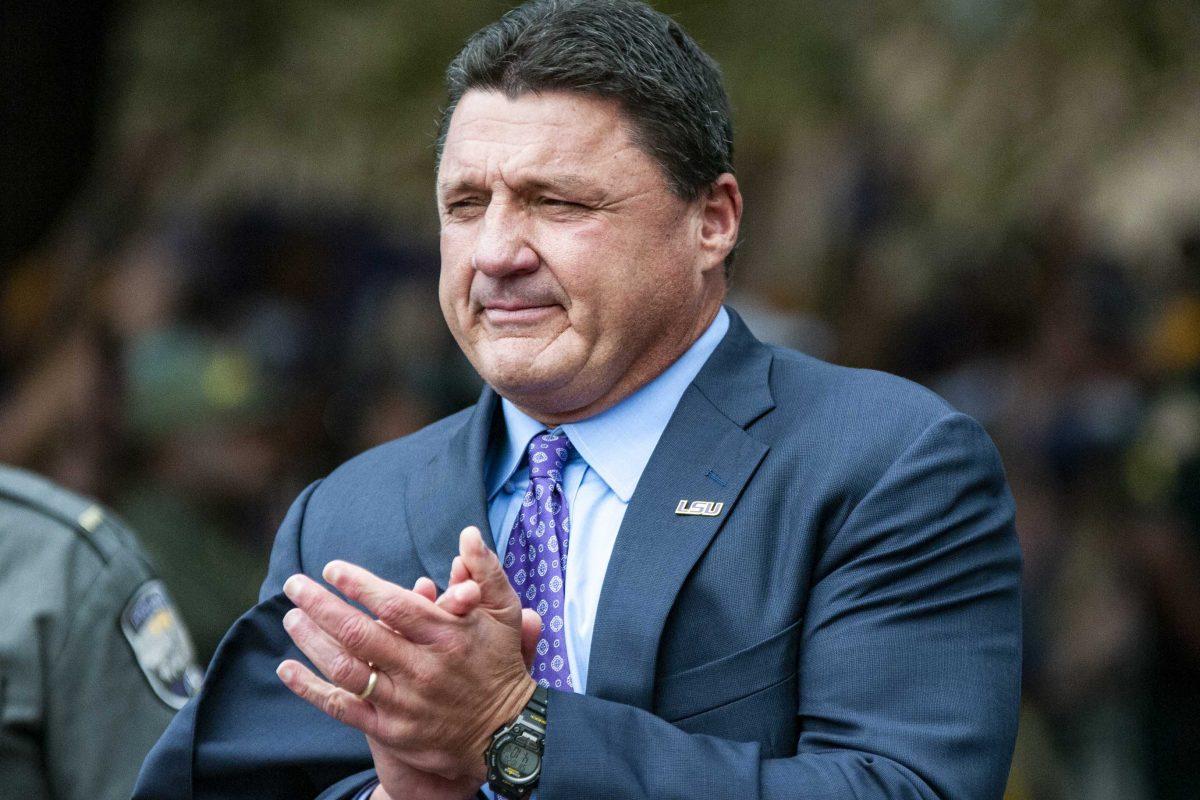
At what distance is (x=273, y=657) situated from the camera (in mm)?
2545

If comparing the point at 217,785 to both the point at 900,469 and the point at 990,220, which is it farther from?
the point at 990,220

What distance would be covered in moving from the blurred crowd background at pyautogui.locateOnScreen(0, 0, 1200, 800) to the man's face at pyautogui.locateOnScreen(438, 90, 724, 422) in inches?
143

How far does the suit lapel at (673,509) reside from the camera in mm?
2365

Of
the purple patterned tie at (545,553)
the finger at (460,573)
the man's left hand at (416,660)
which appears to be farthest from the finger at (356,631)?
the purple patterned tie at (545,553)

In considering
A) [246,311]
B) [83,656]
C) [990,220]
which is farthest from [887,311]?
[83,656]

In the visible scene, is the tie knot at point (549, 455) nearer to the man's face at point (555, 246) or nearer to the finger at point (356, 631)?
the man's face at point (555, 246)

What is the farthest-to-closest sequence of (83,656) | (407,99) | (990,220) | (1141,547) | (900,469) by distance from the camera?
(407,99)
(990,220)
(1141,547)
(83,656)
(900,469)

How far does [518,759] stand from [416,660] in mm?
209

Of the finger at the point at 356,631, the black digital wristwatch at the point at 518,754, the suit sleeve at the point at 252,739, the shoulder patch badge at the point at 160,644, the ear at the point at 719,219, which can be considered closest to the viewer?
the finger at the point at 356,631

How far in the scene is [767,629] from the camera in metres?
2.38

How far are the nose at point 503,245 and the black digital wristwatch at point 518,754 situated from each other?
2.16 feet

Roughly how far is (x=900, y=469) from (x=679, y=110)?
651mm

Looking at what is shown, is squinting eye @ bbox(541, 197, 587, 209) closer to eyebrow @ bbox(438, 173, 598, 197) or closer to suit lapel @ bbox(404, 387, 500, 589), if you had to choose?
eyebrow @ bbox(438, 173, 598, 197)

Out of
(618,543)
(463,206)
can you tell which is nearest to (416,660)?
(618,543)
